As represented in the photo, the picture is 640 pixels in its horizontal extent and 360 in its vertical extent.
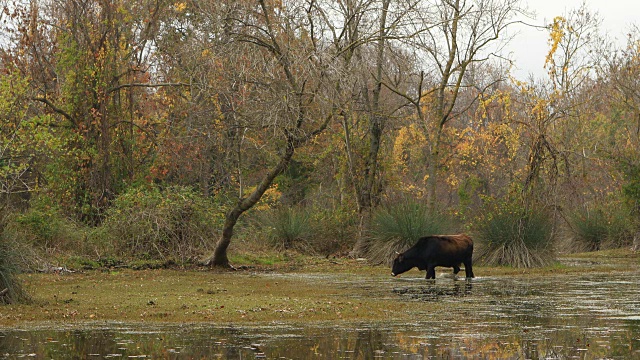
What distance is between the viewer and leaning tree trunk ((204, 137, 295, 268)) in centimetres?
2598

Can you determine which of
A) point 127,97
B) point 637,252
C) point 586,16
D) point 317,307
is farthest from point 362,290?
point 586,16

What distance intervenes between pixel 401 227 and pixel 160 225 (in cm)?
752

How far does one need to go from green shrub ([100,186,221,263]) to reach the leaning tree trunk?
0.87 metres

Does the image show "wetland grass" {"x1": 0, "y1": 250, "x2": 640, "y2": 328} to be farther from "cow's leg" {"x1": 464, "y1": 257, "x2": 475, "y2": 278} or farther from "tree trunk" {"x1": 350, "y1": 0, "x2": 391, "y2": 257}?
"tree trunk" {"x1": 350, "y1": 0, "x2": 391, "y2": 257}

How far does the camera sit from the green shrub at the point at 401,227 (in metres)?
29.3

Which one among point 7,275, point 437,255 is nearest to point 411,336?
point 7,275

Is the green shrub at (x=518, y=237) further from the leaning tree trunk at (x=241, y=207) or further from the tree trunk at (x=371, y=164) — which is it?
the leaning tree trunk at (x=241, y=207)

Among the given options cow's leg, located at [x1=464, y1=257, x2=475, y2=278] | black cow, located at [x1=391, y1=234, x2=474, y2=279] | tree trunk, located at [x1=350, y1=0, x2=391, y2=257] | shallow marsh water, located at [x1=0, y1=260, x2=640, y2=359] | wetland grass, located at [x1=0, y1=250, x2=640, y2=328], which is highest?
tree trunk, located at [x1=350, y1=0, x2=391, y2=257]

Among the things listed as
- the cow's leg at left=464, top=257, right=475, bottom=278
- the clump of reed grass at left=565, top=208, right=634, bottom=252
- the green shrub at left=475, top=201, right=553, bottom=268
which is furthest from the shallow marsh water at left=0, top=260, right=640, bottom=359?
the clump of reed grass at left=565, top=208, right=634, bottom=252

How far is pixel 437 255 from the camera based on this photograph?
973 inches

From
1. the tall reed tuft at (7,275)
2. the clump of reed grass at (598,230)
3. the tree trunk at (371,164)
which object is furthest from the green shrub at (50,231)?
the clump of reed grass at (598,230)

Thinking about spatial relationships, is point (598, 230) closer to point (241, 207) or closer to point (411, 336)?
point (241, 207)

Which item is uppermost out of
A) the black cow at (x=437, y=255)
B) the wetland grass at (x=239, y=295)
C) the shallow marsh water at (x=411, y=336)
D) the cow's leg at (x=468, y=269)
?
the black cow at (x=437, y=255)

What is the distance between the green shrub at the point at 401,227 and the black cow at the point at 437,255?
391 cm
